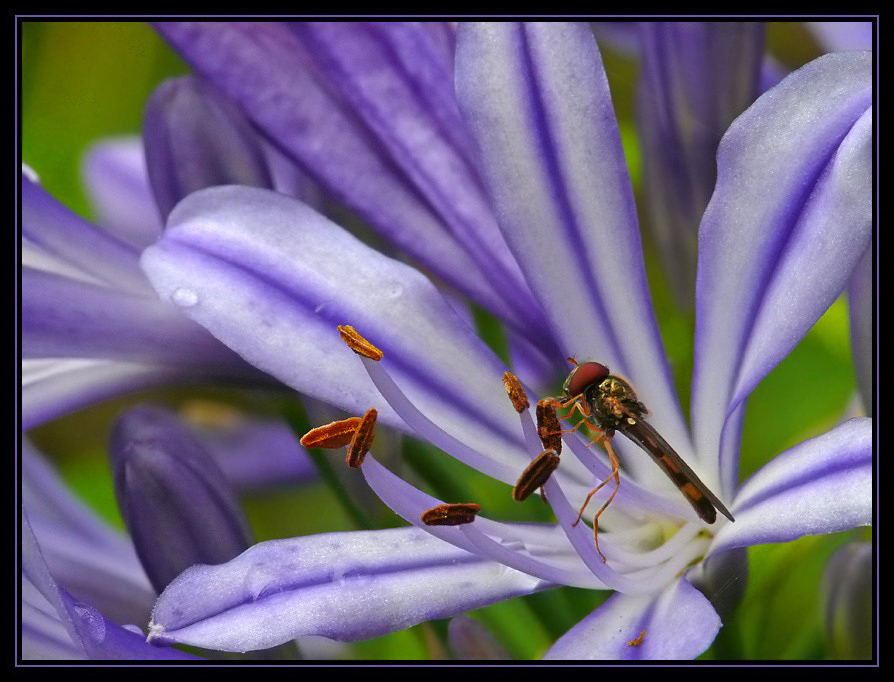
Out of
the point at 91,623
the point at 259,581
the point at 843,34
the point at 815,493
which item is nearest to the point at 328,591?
the point at 259,581

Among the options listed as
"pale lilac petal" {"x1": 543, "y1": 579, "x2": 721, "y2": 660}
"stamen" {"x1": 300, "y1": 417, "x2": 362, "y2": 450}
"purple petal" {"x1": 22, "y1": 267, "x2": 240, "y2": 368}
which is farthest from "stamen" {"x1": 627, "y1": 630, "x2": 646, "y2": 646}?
"purple petal" {"x1": 22, "y1": 267, "x2": 240, "y2": 368}

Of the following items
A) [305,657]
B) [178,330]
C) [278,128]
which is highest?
[278,128]

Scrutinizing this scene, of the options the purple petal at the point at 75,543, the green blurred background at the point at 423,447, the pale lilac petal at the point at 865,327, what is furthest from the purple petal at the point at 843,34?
the purple petal at the point at 75,543

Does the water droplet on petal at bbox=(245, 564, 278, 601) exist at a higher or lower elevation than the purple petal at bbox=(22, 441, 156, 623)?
lower

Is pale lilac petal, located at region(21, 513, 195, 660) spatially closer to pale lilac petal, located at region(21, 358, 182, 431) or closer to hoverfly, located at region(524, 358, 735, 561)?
pale lilac petal, located at region(21, 358, 182, 431)

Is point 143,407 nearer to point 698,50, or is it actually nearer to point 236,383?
point 236,383

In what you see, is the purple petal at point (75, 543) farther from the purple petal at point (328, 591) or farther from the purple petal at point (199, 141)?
the purple petal at point (199, 141)

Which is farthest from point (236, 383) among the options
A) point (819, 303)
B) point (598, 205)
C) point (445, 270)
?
point (819, 303)
